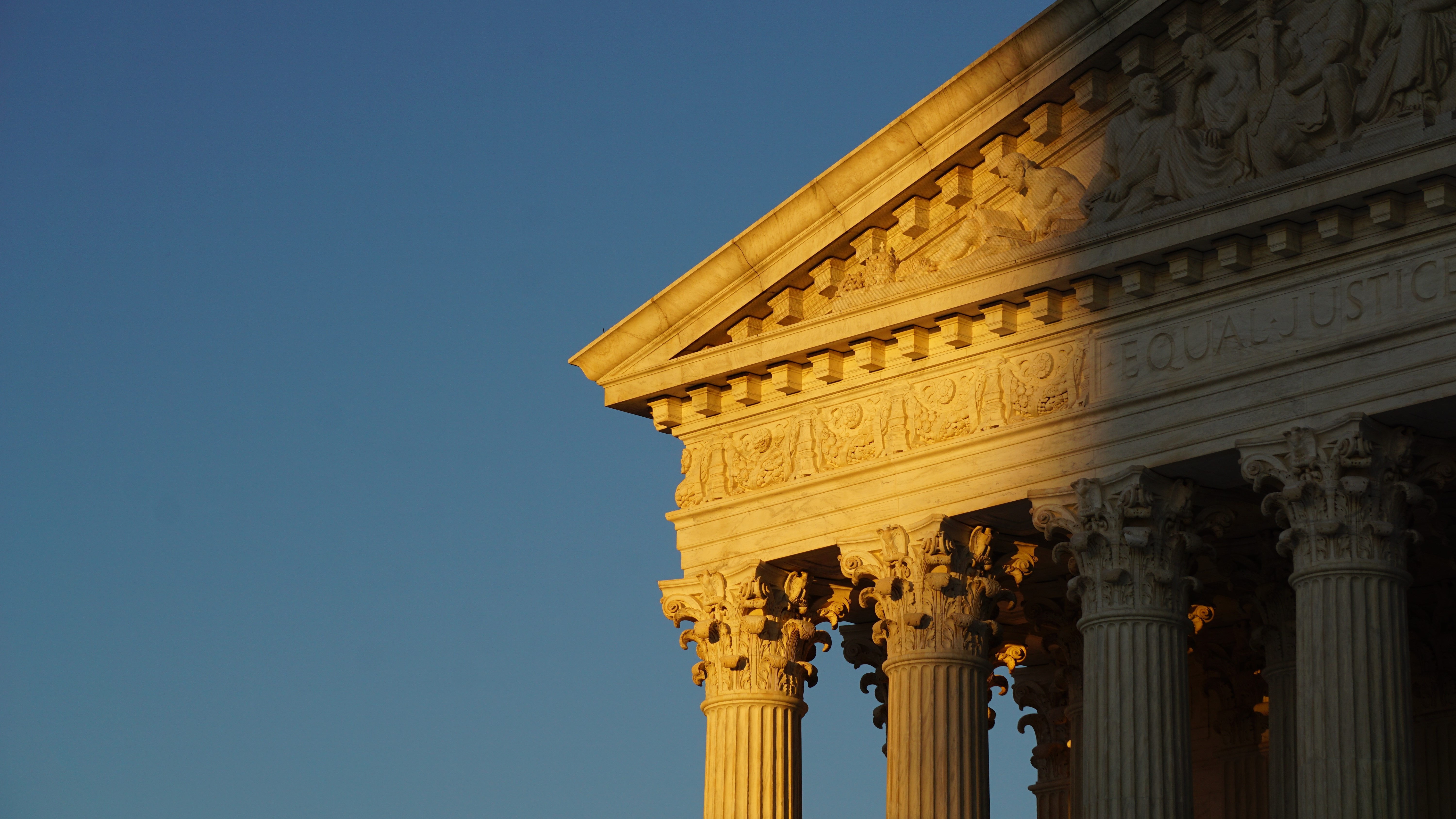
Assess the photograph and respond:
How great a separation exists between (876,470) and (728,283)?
13.0 feet

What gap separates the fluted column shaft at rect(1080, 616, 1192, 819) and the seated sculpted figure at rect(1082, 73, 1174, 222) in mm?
5773

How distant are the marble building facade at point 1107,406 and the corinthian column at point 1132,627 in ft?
0.16

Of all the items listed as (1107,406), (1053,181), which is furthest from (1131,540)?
(1053,181)

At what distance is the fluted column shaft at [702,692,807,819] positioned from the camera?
3728 centimetres

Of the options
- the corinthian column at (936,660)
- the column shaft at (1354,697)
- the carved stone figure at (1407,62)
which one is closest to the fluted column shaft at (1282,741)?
the corinthian column at (936,660)

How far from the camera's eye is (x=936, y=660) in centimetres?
3572

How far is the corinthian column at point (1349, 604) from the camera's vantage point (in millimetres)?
30234

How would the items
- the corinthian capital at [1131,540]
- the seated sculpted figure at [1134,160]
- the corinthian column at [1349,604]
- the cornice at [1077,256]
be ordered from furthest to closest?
the seated sculpted figure at [1134,160]
the corinthian capital at [1131,540]
the cornice at [1077,256]
the corinthian column at [1349,604]

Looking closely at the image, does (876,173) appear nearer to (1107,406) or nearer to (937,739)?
(1107,406)

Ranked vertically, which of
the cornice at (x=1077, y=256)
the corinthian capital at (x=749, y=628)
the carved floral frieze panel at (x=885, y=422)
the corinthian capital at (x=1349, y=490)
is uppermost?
the cornice at (x=1077, y=256)

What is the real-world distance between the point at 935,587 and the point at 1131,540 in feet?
11.3

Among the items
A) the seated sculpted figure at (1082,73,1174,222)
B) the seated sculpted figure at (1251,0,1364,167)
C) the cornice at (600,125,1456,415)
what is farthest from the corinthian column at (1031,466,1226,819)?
the seated sculpted figure at (1251,0,1364,167)

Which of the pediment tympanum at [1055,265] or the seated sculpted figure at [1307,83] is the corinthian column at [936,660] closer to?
the pediment tympanum at [1055,265]

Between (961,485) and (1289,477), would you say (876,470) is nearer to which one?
(961,485)
